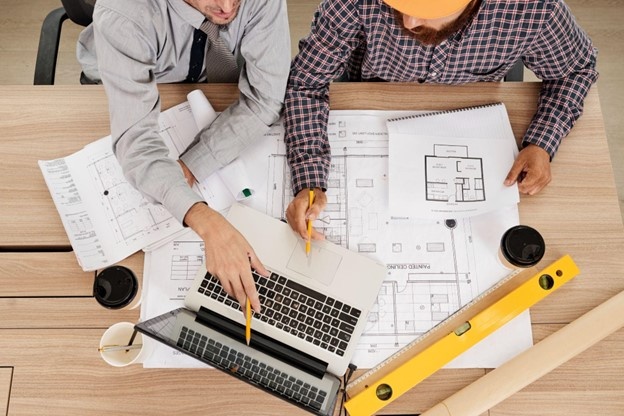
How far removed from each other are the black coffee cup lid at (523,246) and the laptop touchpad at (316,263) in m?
0.33

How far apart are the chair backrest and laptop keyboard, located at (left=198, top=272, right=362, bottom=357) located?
2.34ft

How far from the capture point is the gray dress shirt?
1.05m

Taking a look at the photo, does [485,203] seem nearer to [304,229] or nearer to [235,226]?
[304,229]

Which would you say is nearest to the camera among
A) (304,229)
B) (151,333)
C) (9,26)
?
(151,333)

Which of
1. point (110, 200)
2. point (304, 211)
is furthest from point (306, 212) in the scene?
point (110, 200)

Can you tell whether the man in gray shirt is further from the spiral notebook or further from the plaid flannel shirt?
the spiral notebook

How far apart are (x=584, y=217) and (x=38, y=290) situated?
3.72ft

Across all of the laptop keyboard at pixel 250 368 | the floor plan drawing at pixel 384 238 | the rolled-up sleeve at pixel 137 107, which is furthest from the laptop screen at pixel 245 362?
the rolled-up sleeve at pixel 137 107

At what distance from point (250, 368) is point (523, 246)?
1.87 feet

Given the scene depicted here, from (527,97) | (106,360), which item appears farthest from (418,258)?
(106,360)

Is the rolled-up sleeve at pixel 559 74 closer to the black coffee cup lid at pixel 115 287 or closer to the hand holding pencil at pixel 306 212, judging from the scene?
the hand holding pencil at pixel 306 212

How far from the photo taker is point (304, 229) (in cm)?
108

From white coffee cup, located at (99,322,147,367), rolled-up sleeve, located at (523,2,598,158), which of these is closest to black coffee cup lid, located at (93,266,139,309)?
white coffee cup, located at (99,322,147,367)

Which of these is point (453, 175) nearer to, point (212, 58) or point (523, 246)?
point (523, 246)
